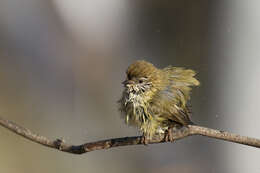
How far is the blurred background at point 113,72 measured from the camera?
6.30 meters

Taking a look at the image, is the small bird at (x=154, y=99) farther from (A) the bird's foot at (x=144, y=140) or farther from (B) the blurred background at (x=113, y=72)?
(B) the blurred background at (x=113, y=72)

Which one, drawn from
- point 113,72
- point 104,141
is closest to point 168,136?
point 104,141

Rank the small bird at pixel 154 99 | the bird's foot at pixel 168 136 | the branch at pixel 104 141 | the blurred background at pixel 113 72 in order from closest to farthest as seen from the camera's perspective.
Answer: the branch at pixel 104 141, the bird's foot at pixel 168 136, the small bird at pixel 154 99, the blurred background at pixel 113 72

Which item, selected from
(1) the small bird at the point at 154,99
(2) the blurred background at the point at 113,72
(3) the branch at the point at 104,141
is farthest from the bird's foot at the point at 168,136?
(2) the blurred background at the point at 113,72

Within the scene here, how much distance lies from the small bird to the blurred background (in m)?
2.38

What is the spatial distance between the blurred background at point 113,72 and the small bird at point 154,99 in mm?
2377

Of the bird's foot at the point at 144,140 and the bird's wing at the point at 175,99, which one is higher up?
the bird's wing at the point at 175,99

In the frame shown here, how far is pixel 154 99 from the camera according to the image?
139 inches

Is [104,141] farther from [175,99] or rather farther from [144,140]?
[175,99]

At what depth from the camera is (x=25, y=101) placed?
24.0ft

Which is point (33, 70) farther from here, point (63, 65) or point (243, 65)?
point (243, 65)

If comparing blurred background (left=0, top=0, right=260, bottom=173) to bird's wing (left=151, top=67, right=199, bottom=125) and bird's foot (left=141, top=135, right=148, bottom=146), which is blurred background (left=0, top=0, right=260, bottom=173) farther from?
bird's foot (left=141, top=135, right=148, bottom=146)

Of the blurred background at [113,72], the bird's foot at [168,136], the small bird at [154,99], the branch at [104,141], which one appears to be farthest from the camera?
the blurred background at [113,72]

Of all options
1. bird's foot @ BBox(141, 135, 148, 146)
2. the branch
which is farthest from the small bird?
the branch
